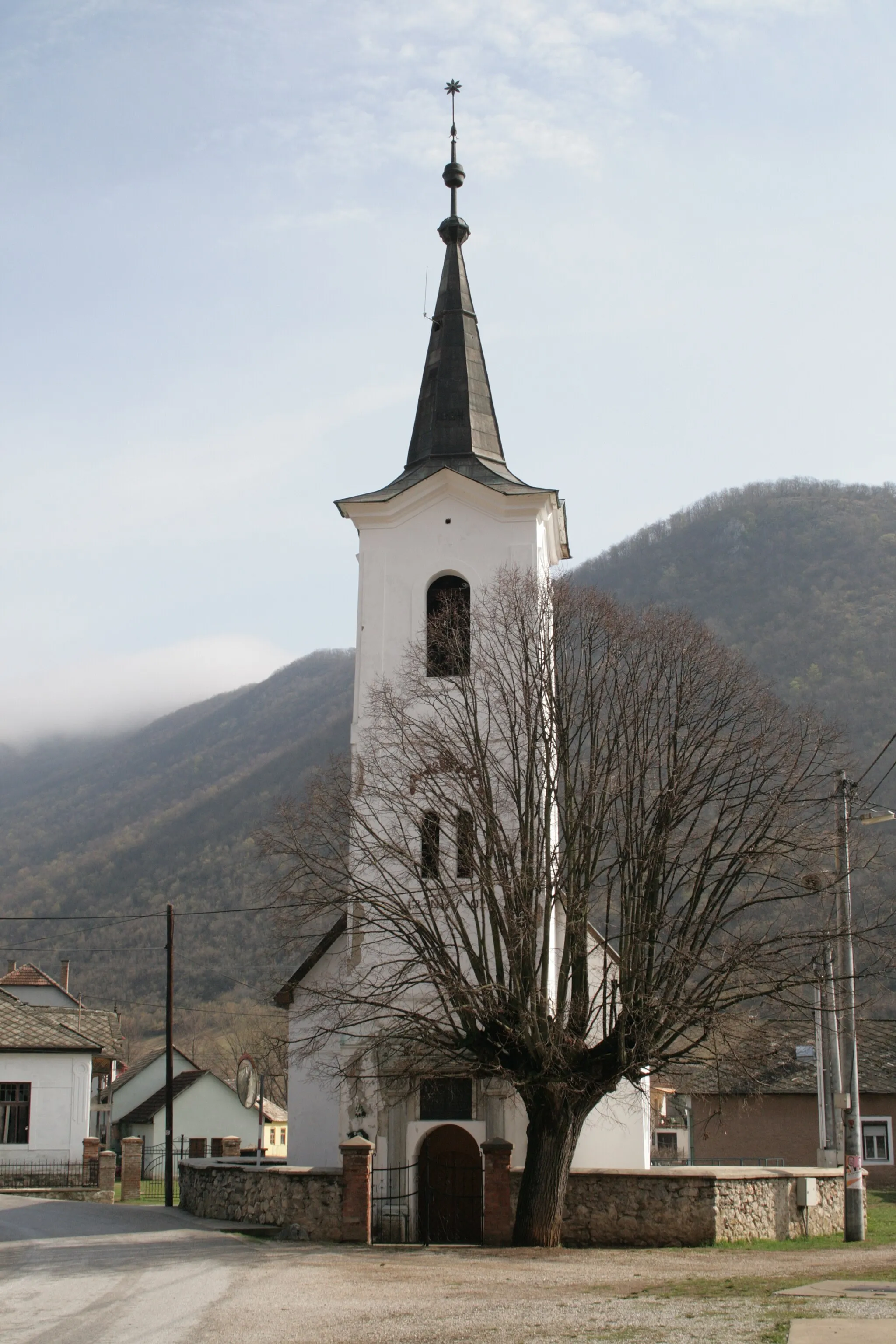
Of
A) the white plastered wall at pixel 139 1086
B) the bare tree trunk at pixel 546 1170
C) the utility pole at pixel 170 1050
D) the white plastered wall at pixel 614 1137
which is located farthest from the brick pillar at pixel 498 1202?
the white plastered wall at pixel 139 1086

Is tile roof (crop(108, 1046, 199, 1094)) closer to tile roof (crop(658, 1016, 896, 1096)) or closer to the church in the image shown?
tile roof (crop(658, 1016, 896, 1096))

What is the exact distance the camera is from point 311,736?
132250 millimetres

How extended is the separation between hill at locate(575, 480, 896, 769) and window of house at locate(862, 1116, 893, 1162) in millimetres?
29012

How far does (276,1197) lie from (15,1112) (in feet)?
57.8

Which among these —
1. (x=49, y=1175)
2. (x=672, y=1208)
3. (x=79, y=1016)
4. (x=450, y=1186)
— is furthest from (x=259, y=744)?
(x=672, y=1208)

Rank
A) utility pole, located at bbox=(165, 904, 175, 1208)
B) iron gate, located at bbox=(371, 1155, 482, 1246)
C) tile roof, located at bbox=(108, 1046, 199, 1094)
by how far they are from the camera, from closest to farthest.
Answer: iron gate, located at bbox=(371, 1155, 482, 1246) → utility pole, located at bbox=(165, 904, 175, 1208) → tile roof, located at bbox=(108, 1046, 199, 1094)

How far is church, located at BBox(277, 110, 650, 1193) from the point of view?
23250mm

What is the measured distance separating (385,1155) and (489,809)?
6854mm

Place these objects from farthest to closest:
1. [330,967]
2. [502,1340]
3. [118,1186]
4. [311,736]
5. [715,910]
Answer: [311,736], [118,1186], [330,967], [715,910], [502,1340]

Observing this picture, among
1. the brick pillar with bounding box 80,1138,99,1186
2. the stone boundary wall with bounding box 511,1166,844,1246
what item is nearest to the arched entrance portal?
the stone boundary wall with bounding box 511,1166,844,1246

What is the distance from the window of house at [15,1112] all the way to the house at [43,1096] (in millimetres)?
12

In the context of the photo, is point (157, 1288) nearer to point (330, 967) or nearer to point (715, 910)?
point (715, 910)

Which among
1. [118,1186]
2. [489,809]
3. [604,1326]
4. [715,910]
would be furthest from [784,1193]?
[118,1186]

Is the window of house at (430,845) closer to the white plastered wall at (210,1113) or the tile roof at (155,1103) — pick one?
the tile roof at (155,1103)
